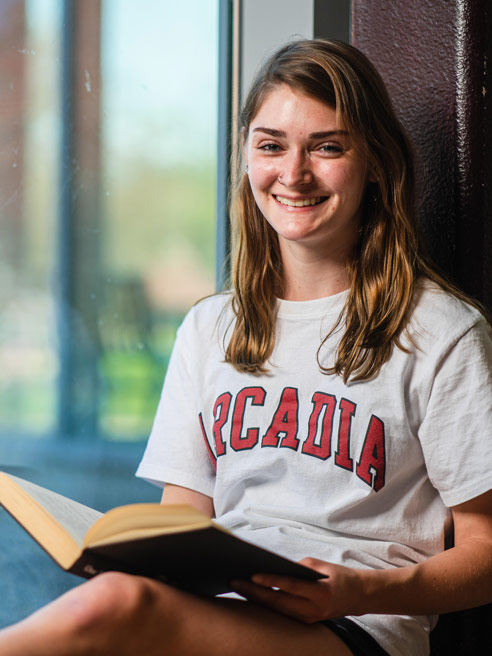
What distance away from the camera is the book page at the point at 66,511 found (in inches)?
35.8

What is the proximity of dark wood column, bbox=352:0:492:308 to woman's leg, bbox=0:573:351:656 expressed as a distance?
2.17ft

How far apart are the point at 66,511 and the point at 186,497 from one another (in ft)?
1.22

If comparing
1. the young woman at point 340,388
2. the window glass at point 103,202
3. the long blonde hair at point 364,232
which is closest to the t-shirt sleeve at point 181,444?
the young woman at point 340,388

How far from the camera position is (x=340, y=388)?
47.4 inches

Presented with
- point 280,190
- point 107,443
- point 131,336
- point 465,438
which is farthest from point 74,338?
point 465,438

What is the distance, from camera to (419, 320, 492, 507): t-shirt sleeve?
3.60 ft

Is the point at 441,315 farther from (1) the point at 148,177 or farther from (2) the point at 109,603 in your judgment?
(1) the point at 148,177

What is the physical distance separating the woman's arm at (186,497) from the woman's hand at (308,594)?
407mm

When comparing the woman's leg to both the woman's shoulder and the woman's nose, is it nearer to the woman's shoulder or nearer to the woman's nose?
the woman's shoulder

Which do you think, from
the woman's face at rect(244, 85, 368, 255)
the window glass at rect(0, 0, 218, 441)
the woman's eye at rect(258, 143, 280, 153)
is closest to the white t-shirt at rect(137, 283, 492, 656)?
the woman's face at rect(244, 85, 368, 255)

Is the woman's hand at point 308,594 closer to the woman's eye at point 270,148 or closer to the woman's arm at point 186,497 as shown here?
the woman's arm at point 186,497

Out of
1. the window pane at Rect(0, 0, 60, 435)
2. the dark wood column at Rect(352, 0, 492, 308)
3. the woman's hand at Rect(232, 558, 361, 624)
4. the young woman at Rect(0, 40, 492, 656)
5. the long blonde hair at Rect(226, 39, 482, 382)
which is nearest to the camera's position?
the woman's hand at Rect(232, 558, 361, 624)

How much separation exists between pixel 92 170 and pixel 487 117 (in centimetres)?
79

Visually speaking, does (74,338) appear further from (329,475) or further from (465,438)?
(465,438)
